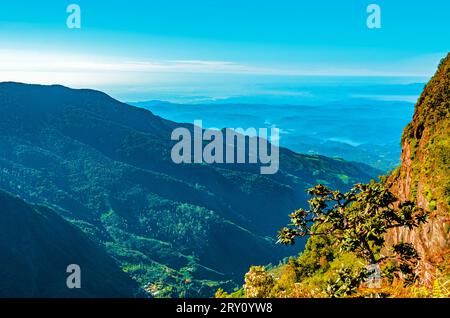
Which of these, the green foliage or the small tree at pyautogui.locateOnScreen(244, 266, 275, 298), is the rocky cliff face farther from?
the green foliage

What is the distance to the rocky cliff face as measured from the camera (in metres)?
48.4

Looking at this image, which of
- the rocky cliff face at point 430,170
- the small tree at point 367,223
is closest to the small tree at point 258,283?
the small tree at point 367,223

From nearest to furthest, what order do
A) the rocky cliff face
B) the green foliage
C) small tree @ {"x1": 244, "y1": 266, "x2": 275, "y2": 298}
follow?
1. the green foliage
2. small tree @ {"x1": 244, "y1": 266, "x2": 275, "y2": 298}
3. the rocky cliff face

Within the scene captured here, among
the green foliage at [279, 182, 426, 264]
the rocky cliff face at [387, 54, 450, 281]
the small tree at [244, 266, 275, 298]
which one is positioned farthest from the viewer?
the rocky cliff face at [387, 54, 450, 281]

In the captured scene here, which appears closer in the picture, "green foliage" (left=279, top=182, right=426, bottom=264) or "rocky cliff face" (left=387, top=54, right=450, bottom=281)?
"green foliage" (left=279, top=182, right=426, bottom=264)

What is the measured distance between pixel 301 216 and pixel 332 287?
5765mm

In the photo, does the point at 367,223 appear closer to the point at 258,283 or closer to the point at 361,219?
the point at 361,219

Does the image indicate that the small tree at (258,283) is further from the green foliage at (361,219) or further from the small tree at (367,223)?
the small tree at (367,223)

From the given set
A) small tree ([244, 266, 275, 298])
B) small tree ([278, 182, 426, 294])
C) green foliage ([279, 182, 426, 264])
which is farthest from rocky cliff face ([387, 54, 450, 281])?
green foliage ([279, 182, 426, 264])

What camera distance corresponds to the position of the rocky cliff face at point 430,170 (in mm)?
48375
